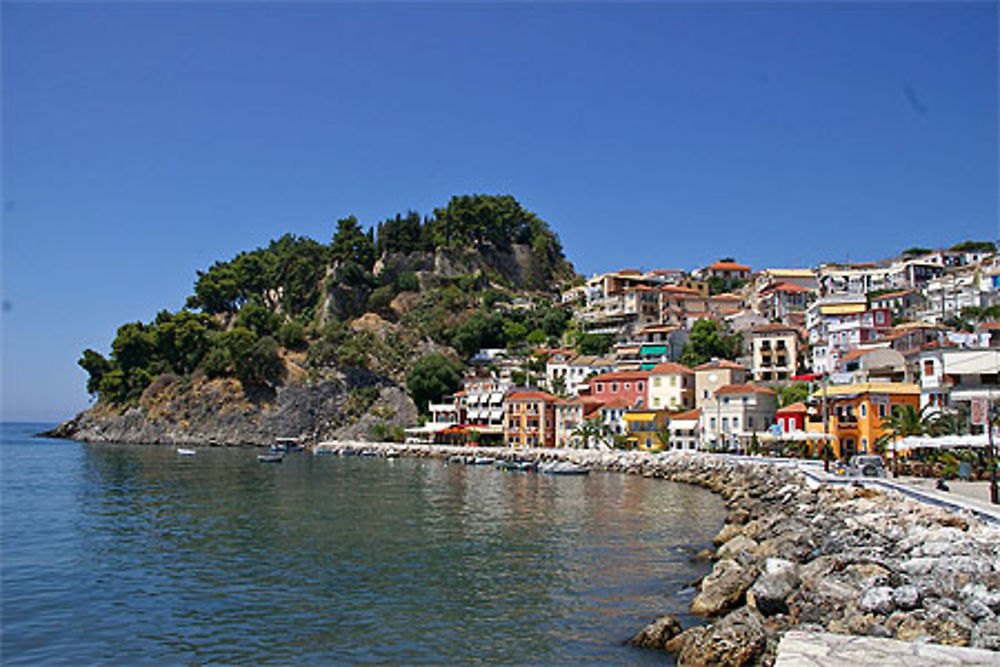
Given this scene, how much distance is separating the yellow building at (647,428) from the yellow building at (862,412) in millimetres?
17795

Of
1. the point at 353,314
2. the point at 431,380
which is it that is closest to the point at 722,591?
the point at 431,380

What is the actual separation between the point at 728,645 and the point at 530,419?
59.8 metres

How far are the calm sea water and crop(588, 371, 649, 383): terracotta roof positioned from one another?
86.2 feet

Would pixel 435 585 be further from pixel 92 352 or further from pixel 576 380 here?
pixel 92 352

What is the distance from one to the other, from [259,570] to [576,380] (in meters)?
59.1

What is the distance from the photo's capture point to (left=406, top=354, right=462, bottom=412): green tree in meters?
86.0

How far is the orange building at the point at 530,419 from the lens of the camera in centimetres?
7112

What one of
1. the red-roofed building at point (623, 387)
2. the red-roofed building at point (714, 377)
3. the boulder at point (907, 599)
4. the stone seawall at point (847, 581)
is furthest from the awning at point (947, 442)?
the red-roofed building at point (623, 387)

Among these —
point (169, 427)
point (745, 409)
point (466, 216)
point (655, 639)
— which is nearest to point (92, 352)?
point (169, 427)

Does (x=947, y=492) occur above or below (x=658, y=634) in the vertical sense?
above

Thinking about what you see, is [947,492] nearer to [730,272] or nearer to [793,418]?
[793,418]

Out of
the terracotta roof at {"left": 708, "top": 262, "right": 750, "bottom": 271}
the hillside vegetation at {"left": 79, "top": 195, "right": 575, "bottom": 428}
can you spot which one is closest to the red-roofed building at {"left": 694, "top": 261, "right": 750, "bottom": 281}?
the terracotta roof at {"left": 708, "top": 262, "right": 750, "bottom": 271}

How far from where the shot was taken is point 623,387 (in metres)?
69.6

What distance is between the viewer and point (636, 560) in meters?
22.7
